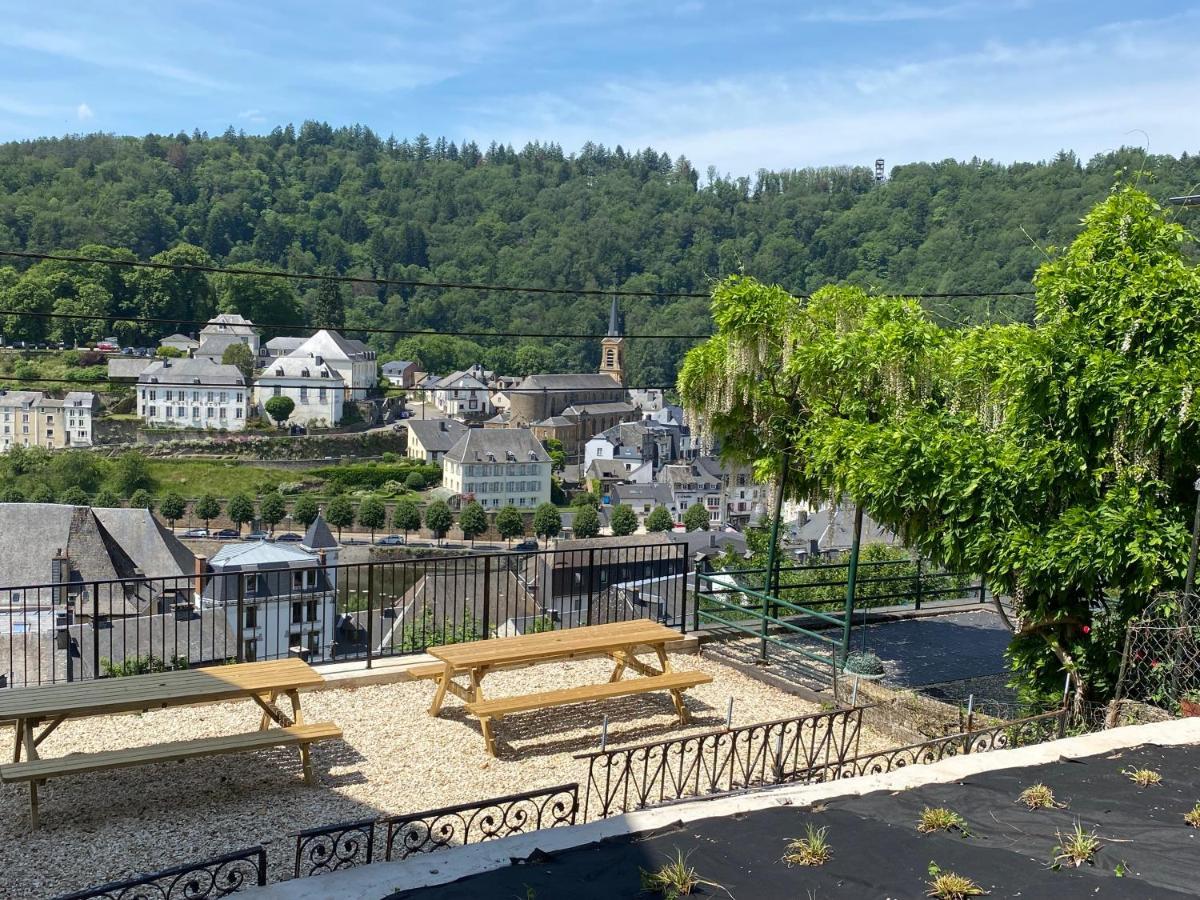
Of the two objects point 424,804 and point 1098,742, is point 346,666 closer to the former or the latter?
point 424,804

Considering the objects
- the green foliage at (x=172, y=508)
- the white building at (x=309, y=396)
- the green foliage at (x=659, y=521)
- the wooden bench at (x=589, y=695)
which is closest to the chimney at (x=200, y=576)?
the wooden bench at (x=589, y=695)

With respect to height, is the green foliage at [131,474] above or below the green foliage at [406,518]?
above

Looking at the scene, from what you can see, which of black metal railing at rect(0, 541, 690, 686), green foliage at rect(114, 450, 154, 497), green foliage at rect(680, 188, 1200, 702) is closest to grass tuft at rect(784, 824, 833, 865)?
green foliage at rect(680, 188, 1200, 702)

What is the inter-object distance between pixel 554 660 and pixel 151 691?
8.82ft

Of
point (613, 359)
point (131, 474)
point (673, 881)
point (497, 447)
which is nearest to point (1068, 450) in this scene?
point (673, 881)

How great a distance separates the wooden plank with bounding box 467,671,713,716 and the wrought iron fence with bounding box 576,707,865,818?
0.44m

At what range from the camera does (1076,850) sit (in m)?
4.35

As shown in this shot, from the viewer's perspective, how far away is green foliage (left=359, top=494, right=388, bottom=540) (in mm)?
80500

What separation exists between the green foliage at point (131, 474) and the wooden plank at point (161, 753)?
86023 mm

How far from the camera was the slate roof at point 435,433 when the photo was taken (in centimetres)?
10288

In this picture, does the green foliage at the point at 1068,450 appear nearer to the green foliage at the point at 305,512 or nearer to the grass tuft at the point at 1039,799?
the grass tuft at the point at 1039,799

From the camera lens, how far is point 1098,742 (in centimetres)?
590

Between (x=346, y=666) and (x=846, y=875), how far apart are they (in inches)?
207

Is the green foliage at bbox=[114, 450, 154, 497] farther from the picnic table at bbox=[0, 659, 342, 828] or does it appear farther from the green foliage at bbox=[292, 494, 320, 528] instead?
the picnic table at bbox=[0, 659, 342, 828]
